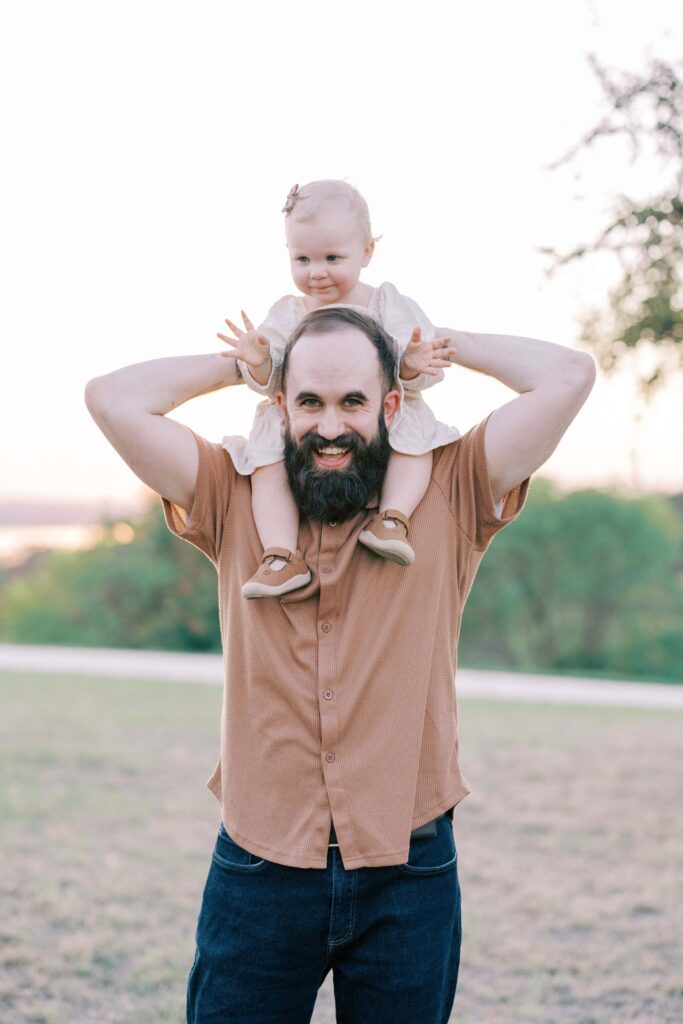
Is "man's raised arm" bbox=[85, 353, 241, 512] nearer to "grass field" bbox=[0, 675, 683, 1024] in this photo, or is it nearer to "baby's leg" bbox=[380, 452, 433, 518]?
"baby's leg" bbox=[380, 452, 433, 518]

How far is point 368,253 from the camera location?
2990mm

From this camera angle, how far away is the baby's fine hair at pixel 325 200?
2.89m

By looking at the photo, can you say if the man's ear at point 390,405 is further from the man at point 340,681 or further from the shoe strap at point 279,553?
the shoe strap at point 279,553

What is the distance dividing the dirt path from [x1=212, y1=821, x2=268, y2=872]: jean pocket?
38.1ft

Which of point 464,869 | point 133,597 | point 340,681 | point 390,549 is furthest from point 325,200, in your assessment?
point 133,597

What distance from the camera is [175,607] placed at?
28.8 meters

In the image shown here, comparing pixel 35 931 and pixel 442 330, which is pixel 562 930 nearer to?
pixel 35 931

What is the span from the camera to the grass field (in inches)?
180

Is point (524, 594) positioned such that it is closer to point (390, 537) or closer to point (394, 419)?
point (394, 419)

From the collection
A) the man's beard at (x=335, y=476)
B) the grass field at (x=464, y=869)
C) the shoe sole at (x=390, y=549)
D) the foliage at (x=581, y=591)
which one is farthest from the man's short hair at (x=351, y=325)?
the foliage at (x=581, y=591)

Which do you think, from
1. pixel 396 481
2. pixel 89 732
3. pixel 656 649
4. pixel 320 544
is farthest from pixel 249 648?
pixel 656 649

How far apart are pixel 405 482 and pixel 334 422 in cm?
21

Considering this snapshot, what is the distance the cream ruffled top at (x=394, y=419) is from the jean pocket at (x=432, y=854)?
31.7 inches

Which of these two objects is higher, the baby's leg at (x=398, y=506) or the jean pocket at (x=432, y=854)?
the baby's leg at (x=398, y=506)
